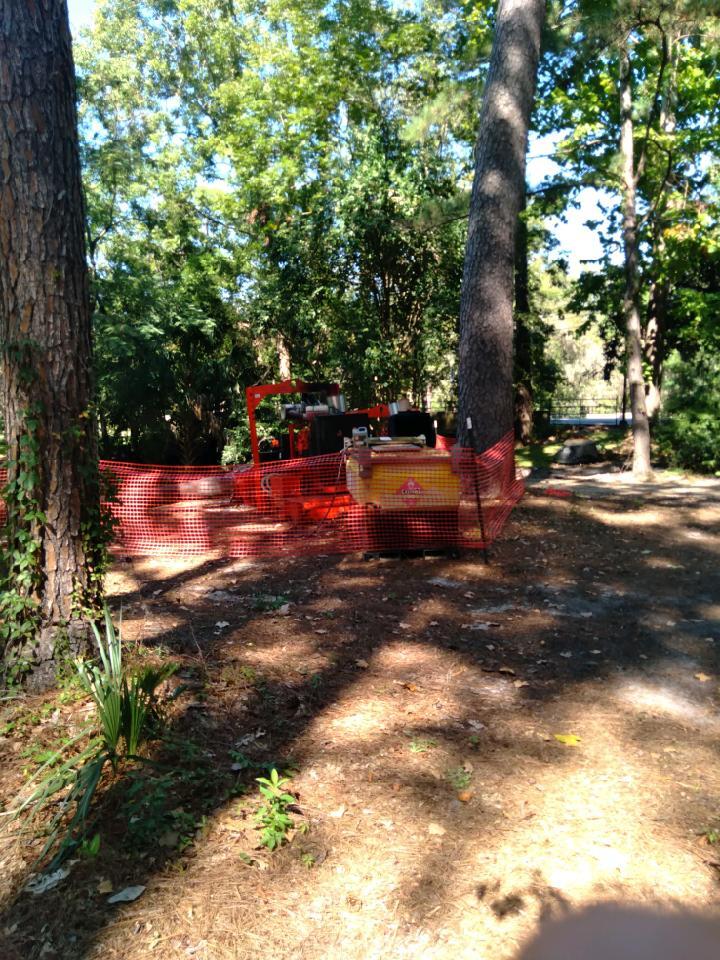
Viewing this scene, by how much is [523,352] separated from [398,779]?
19.5 meters

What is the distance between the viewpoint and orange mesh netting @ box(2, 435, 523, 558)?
25.3 ft

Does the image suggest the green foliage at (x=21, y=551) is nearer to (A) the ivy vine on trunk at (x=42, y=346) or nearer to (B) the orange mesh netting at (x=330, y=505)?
(A) the ivy vine on trunk at (x=42, y=346)

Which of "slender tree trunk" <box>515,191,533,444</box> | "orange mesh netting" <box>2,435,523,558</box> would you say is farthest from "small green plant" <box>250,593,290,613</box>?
"slender tree trunk" <box>515,191,533,444</box>

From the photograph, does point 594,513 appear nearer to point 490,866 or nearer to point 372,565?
point 372,565

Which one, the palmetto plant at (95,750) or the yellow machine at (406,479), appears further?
the yellow machine at (406,479)

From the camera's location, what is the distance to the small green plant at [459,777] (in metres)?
3.38

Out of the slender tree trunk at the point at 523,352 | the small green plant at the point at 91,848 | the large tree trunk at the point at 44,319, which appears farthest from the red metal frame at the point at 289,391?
the slender tree trunk at the point at 523,352

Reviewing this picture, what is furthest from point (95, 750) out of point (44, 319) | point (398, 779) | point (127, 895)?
point (44, 319)

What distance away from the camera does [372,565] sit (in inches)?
298

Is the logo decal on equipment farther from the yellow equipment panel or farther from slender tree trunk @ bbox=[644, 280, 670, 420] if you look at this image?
slender tree trunk @ bbox=[644, 280, 670, 420]

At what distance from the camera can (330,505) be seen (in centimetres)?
952

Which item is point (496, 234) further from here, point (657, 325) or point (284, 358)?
point (657, 325)

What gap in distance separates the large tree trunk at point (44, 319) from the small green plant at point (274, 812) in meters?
1.49

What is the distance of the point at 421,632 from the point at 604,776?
2.25m
